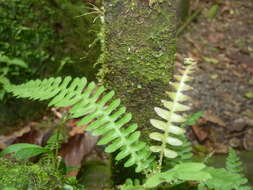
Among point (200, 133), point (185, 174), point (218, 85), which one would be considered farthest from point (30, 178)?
point (218, 85)

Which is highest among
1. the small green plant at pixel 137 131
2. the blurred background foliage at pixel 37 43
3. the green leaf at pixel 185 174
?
the blurred background foliage at pixel 37 43

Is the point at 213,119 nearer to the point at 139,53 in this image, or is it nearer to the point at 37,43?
the point at 37,43

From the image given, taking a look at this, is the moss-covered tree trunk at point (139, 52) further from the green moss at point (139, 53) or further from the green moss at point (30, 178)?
the green moss at point (30, 178)

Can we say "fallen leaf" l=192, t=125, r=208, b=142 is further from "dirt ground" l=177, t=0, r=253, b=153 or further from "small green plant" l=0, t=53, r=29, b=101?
"small green plant" l=0, t=53, r=29, b=101

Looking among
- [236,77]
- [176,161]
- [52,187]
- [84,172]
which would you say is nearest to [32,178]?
[52,187]

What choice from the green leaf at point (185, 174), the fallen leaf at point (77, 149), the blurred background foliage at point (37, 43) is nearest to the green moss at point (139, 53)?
the green leaf at point (185, 174)

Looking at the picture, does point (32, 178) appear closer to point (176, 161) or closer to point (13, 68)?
point (176, 161)
